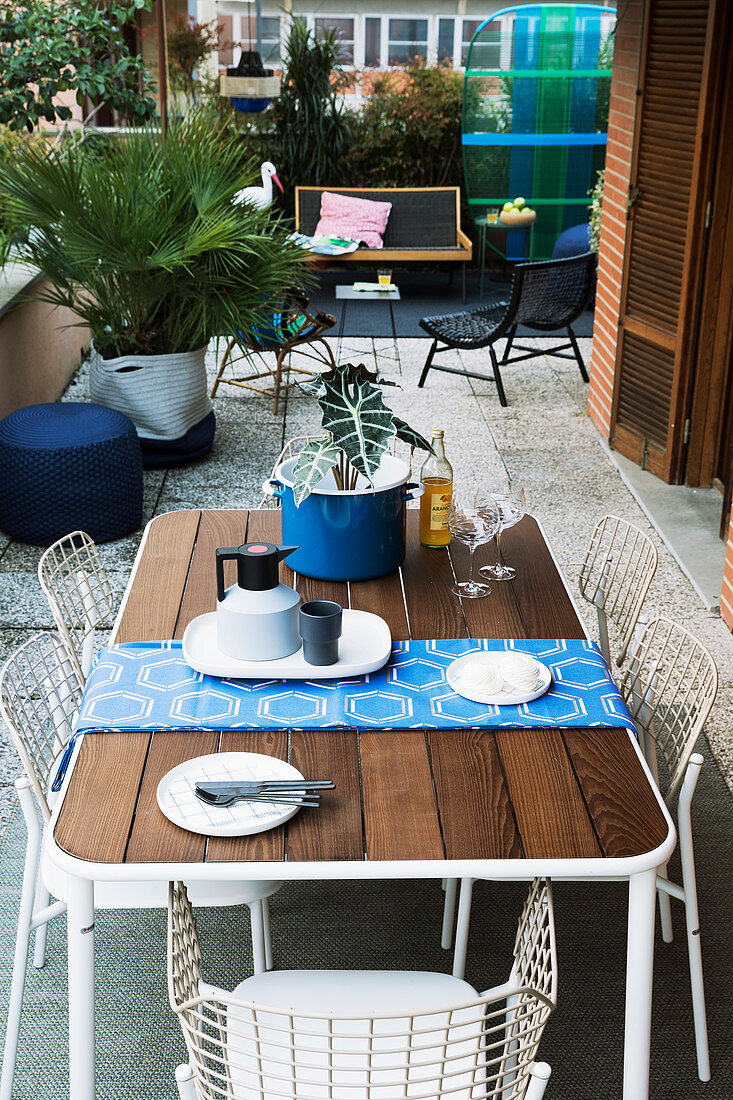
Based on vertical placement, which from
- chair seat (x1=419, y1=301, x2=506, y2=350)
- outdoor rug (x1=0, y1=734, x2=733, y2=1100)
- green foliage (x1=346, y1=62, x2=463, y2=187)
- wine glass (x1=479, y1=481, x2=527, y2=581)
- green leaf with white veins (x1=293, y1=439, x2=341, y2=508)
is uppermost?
green foliage (x1=346, y1=62, x2=463, y2=187)

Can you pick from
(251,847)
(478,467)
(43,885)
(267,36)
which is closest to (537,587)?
(251,847)

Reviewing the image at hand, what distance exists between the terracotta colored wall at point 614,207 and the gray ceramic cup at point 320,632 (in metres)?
4.03

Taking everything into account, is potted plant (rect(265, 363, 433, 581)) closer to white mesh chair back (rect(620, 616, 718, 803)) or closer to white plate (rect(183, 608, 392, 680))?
white plate (rect(183, 608, 392, 680))

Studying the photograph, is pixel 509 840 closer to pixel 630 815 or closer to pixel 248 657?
pixel 630 815

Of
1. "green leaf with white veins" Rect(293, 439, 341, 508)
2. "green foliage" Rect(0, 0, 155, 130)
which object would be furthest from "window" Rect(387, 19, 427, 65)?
"green leaf with white veins" Rect(293, 439, 341, 508)

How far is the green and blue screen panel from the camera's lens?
9.51 m

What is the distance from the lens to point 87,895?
178cm

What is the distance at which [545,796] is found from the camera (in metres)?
1.90

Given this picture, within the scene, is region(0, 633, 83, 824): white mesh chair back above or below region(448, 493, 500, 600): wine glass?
below

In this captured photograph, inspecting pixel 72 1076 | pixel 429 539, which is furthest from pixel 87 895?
pixel 429 539

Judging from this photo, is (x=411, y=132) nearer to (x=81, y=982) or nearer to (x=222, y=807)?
(x=222, y=807)

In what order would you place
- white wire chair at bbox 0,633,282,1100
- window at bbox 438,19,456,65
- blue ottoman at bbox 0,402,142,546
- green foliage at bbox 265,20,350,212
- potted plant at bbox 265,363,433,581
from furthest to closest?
window at bbox 438,19,456,65
green foliage at bbox 265,20,350,212
blue ottoman at bbox 0,402,142,546
potted plant at bbox 265,363,433,581
white wire chair at bbox 0,633,282,1100

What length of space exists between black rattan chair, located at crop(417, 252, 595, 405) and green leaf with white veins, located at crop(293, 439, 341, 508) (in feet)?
14.1

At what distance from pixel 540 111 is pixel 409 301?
7.02 feet
